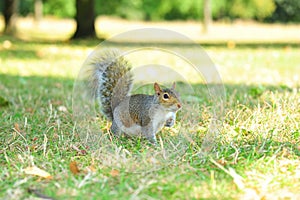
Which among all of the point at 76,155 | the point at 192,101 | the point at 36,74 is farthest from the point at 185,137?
the point at 36,74

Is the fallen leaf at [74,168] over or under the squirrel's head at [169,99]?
under

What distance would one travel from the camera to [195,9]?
2872 cm

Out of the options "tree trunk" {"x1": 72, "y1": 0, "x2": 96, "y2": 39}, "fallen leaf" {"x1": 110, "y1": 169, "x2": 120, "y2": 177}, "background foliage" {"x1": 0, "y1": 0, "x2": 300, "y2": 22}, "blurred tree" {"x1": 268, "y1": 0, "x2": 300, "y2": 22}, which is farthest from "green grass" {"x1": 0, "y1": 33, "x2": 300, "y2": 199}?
"blurred tree" {"x1": 268, "y1": 0, "x2": 300, "y2": 22}

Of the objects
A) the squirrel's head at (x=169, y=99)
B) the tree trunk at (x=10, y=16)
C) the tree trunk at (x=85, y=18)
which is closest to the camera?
the squirrel's head at (x=169, y=99)

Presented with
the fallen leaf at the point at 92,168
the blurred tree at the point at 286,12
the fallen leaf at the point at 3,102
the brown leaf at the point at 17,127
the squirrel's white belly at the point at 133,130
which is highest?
the squirrel's white belly at the point at 133,130

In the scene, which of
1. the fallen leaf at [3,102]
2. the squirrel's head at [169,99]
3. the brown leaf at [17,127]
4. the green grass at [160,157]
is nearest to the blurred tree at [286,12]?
the green grass at [160,157]

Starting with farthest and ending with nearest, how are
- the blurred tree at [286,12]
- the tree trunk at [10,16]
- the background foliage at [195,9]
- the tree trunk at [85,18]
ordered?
the blurred tree at [286,12]
the background foliage at [195,9]
the tree trunk at [10,16]
the tree trunk at [85,18]

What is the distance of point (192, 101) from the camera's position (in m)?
3.80

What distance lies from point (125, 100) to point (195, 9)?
26.4 metres

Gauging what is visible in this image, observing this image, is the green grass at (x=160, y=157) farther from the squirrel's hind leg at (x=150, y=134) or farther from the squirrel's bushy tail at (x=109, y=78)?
the squirrel's bushy tail at (x=109, y=78)

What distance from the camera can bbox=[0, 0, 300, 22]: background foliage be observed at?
1007 inches

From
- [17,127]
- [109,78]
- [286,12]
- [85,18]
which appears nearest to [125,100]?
[109,78]

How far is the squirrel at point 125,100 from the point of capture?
2641 mm

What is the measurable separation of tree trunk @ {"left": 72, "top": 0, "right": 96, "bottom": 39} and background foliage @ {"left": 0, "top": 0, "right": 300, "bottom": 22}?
11170 millimetres
